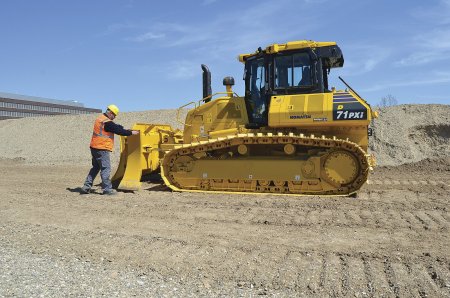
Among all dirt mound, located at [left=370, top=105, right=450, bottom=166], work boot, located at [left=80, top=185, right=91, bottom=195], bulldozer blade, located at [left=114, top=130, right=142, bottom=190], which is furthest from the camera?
dirt mound, located at [left=370, top=105, right=450, bottom=166]

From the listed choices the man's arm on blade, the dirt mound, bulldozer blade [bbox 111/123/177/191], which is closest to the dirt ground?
bulldozer blade [bbox 111/123/177/191]

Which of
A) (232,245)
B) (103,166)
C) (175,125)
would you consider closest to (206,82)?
(103,166)

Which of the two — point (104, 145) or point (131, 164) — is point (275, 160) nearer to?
point (131, 164)

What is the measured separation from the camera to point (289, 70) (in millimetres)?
8906

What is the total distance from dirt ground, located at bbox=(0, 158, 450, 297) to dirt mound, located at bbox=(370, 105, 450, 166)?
10.5 meters

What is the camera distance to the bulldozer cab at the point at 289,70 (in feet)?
28.7

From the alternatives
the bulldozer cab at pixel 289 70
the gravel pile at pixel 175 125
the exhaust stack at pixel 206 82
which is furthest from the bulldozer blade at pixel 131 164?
the gravel pile at pixel 175 125

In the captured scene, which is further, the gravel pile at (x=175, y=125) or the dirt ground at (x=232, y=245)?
the gravel pile at (x=175, y=125)

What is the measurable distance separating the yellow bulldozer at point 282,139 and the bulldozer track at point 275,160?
2 cm

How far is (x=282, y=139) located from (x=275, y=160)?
486 mm

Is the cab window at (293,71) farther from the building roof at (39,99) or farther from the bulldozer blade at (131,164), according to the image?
the building roof at (39,99)

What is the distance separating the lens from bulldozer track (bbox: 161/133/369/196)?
833 centimetres

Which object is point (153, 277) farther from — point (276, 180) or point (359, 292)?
point (276, 180)

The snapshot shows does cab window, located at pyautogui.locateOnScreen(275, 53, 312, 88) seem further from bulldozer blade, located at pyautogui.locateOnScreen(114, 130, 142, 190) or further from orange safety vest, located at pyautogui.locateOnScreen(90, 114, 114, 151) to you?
orange safety vest, located at pyautogui.locateOnScreen(90, 114, 114, 151)
